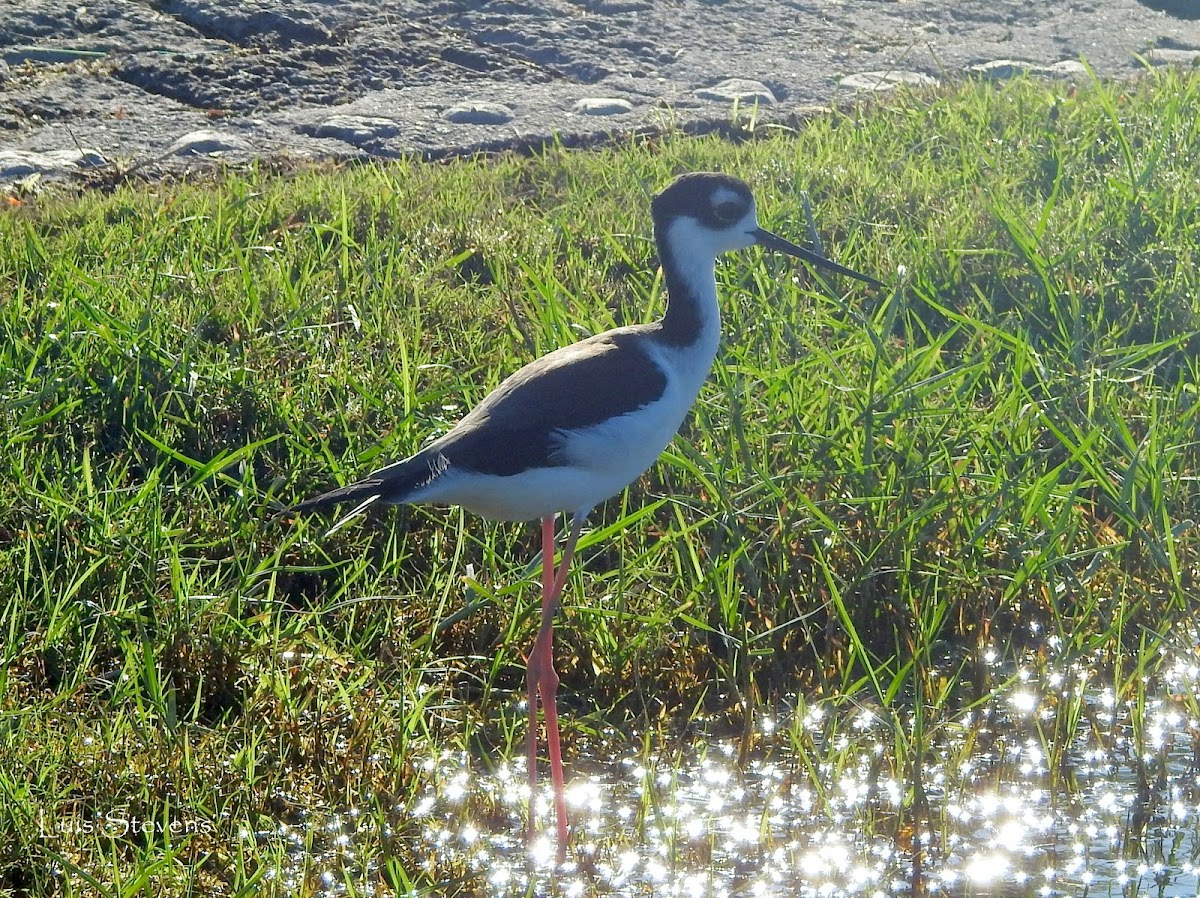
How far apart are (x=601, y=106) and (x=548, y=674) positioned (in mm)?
3921

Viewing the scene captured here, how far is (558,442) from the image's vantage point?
3.37 metres

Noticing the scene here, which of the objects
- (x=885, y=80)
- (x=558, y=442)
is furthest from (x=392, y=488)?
(x=885, y=80)

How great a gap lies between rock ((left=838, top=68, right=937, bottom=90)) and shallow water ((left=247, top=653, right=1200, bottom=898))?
4.16 metres

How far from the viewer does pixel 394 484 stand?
3301 millimetres

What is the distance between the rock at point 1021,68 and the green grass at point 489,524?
1.63 metres

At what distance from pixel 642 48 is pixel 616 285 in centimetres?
275

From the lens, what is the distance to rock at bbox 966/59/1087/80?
715cm

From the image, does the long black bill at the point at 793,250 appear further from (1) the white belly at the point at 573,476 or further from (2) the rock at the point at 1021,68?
(2) the rock at the point at 1021,68

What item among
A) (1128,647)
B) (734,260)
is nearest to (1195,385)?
(1128,647)

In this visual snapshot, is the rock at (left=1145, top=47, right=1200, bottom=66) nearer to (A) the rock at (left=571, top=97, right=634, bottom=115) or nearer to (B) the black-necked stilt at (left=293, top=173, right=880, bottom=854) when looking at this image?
(A) the rock at (left=571, top=97, right=634, bottom=115)

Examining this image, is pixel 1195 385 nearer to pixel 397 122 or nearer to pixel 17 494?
pixel 17 494

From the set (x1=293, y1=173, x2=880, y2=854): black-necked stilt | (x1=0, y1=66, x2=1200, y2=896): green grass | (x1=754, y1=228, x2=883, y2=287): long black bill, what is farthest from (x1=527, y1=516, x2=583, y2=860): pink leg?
(x1=754, y1=228, x2=883, y2=287): long black bill

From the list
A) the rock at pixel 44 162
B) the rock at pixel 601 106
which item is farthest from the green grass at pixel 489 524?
the rock at pixel 601 106

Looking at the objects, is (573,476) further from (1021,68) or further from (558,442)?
(1021,68)
